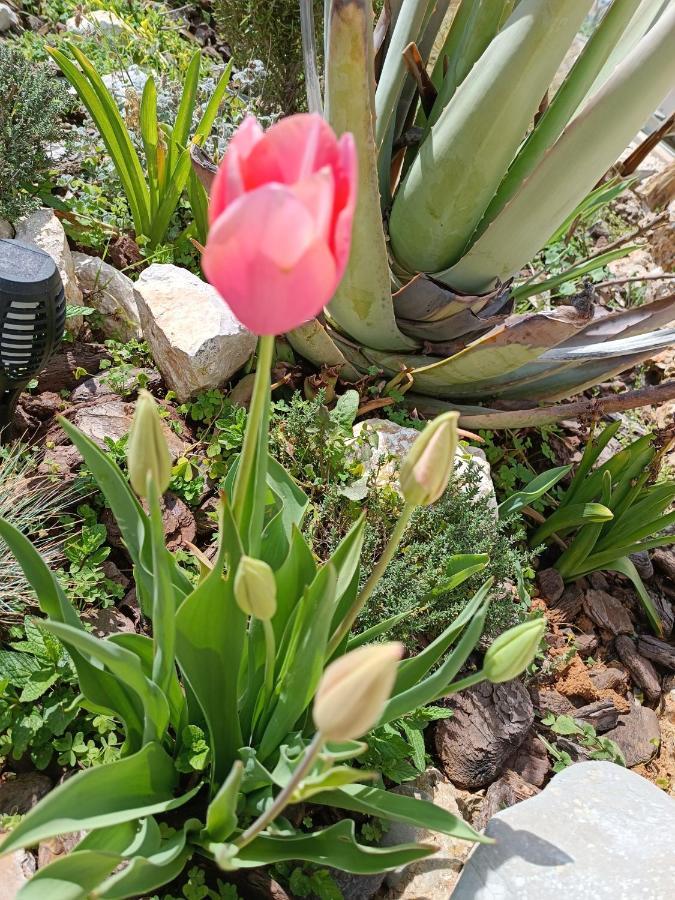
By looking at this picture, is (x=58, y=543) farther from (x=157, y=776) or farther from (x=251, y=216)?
(x=251, y=216)

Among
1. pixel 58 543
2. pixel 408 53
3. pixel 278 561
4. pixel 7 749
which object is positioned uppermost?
pixel 408 53

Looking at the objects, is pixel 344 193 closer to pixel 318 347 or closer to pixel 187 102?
pixel 318 347

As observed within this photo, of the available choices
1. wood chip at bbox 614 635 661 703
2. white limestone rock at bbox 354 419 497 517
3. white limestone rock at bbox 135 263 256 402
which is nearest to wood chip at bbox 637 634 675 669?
wood chip at bbox 614 635 661 703

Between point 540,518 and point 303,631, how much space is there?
1370 mm

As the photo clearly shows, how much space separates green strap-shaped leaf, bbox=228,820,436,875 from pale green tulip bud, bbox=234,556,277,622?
45cm

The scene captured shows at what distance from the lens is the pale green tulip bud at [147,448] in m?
0.91

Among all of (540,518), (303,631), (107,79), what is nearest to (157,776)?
(303,631)

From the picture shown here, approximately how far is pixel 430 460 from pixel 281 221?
383 millimetres

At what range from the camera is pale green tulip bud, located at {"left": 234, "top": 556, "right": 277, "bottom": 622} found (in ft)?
2.88

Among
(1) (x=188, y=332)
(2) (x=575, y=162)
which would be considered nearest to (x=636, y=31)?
(2) (x=575, y=162)

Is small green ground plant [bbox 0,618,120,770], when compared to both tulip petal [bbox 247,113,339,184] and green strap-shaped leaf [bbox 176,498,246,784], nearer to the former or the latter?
green strap-shaped leaf [bbox 176,498,246,784]

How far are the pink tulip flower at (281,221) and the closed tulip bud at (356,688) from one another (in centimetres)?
33

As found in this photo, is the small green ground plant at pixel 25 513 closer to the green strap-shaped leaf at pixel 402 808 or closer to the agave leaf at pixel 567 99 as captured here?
the green strap-shaped leaf at pixel 402 808

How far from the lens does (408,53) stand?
2.00 metres
